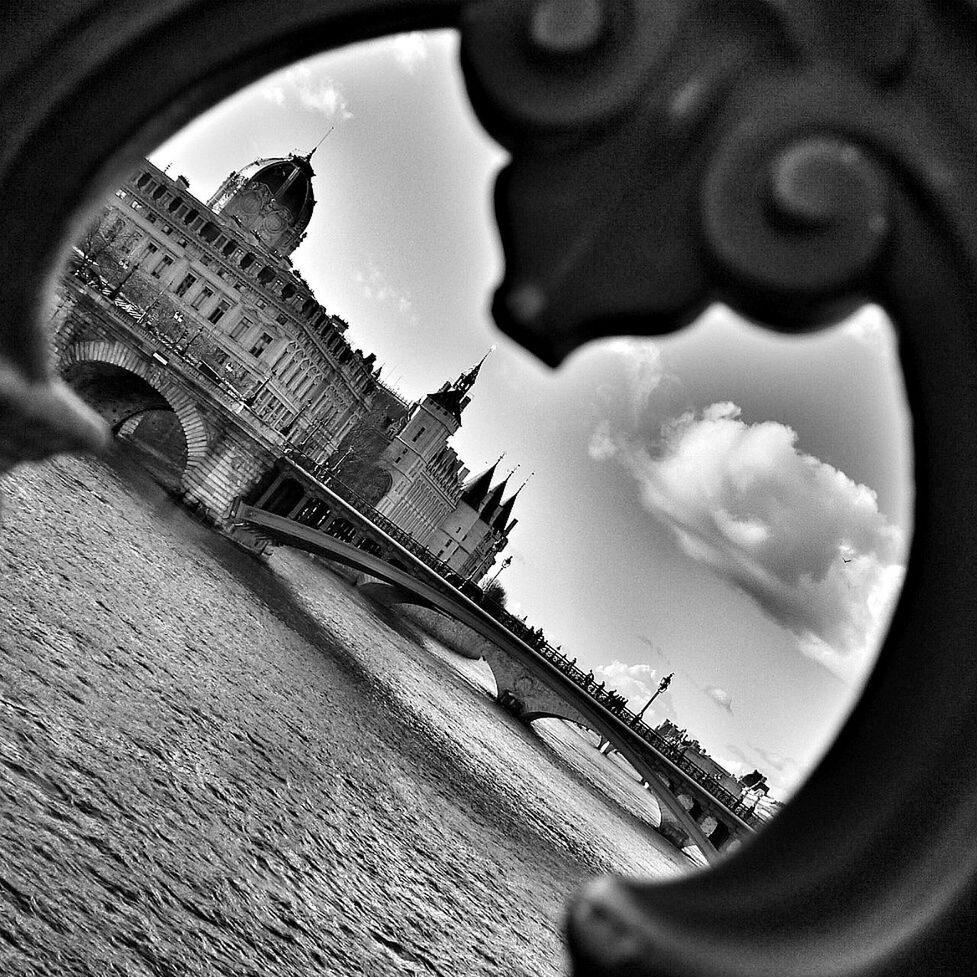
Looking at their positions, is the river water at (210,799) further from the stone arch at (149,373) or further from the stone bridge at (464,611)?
the stone arch at (149,373)

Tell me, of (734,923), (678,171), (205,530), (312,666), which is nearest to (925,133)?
(678,171)

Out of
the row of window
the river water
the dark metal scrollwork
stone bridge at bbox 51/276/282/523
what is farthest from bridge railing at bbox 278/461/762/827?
the dark metal scrollwork

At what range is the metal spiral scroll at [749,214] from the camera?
2.00 feet

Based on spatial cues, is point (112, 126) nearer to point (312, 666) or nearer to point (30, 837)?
point (30, 837)

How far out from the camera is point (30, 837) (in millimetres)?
5066

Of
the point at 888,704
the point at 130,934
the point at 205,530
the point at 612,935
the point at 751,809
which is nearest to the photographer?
the point at 612,935

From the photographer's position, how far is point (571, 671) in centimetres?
3503

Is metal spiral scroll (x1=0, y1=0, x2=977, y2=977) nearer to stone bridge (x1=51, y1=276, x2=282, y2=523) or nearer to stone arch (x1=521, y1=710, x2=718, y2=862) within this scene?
stone arch (x1=521, y1=710, x2=718, y2=862)

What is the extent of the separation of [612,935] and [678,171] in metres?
0.52

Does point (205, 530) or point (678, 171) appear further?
point (205, 530)

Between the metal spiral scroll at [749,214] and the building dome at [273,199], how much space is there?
2388 inches

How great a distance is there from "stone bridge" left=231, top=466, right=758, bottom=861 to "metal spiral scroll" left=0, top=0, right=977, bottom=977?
2582 cm

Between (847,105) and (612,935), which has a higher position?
(847,105)

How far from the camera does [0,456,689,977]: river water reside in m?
5.24
